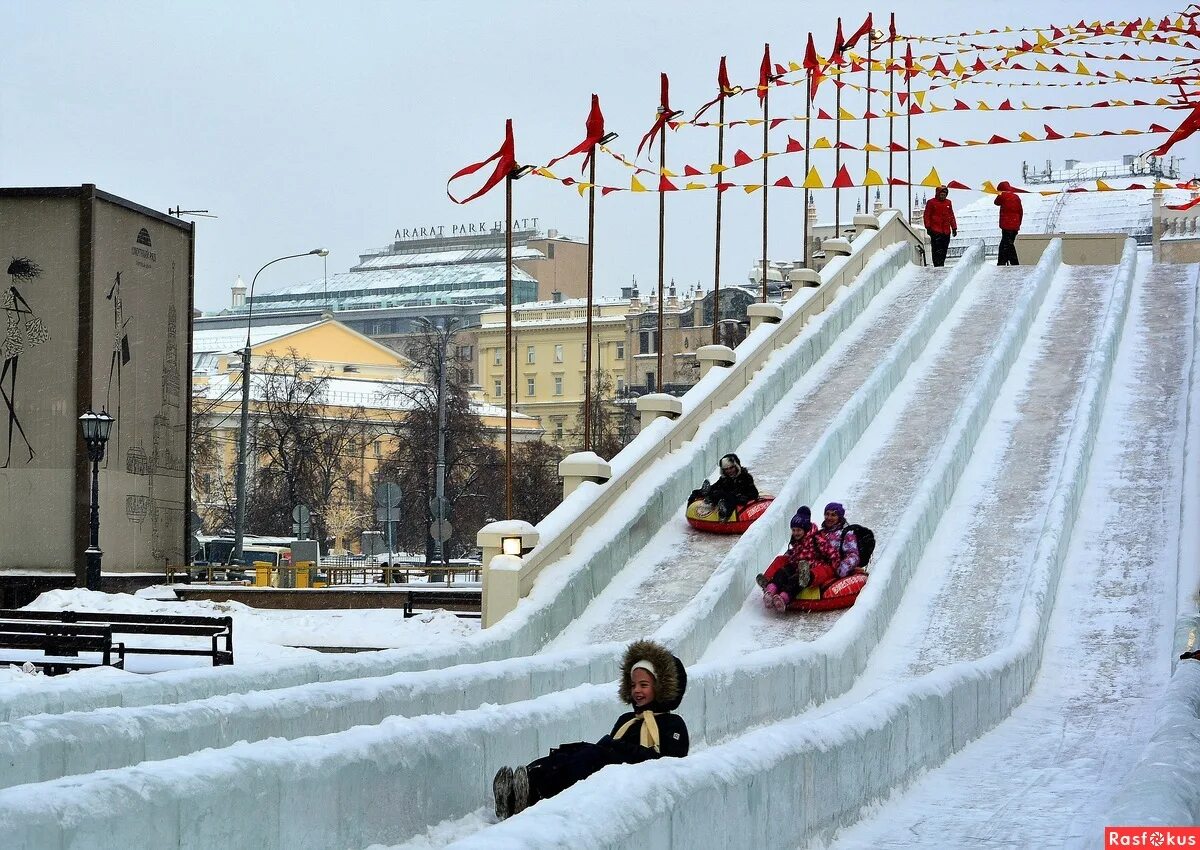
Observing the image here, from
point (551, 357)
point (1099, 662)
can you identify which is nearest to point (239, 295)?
point (551, 357)

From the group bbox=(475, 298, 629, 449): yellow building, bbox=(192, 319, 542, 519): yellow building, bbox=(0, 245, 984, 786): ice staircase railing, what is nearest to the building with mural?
bbox=(0, 245, 984, 786): ice staircase railing

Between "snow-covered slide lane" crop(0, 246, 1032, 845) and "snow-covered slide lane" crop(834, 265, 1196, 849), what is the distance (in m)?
2.06

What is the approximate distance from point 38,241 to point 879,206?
67.7 feet

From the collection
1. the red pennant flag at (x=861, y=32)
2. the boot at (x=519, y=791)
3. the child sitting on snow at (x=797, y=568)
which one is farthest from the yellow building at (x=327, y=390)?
the boot at (x=519, y=791)

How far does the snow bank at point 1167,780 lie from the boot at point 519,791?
114 inches

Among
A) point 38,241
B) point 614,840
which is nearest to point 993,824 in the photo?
point 614,840

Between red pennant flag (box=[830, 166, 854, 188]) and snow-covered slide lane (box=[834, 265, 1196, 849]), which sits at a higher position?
red pennant flag (box=[830, 166, 854, 188])

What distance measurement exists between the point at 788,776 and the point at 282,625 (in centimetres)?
1879

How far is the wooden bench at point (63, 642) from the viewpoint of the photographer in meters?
19.3

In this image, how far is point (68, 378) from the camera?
92.0ft

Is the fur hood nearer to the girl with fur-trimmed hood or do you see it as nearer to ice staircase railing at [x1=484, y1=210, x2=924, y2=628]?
the girl with fur-trimmed hood

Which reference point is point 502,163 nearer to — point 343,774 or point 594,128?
point 594,128

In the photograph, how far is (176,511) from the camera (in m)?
30.7

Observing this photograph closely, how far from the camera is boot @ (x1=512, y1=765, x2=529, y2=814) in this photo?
30.3 ft
